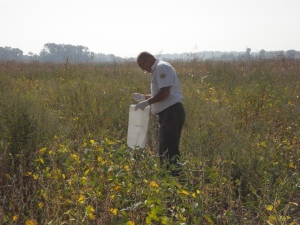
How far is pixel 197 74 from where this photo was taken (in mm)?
9547

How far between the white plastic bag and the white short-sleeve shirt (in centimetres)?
14

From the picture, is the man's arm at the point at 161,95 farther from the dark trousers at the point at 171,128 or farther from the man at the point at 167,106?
the dark trousers at the point at 171,128

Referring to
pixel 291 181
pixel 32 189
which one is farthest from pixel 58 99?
pixel 291 181

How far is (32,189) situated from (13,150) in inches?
27.8

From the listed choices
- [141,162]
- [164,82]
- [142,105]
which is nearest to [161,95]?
[164,82]

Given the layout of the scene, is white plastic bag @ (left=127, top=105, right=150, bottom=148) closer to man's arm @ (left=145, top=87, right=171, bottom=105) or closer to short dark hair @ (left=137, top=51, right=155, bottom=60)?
man's arm @ (left=145, top=87, right=171, bottom=105)

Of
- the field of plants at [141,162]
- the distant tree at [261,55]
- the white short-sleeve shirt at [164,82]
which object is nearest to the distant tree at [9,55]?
the field of plants at [141,162]

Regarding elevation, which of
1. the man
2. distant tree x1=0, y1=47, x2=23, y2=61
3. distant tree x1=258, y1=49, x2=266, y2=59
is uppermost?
distant tree x1=258, y1=49, x2=266, y2=59

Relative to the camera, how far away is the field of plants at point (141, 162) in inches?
84.2

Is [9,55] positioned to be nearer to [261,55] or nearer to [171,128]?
[261,55]

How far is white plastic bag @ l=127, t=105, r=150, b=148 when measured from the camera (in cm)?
361

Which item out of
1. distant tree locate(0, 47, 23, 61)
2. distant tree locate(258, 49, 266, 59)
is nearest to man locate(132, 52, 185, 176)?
distant tree locate(0, 47, 23, 61)

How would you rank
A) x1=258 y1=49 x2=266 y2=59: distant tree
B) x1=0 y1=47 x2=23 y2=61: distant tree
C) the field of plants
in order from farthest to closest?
x1=258 y1=49 x2=266 y2=59: distant tree, x1=0 y1=47 x2=23 y2=61: distant tree, the field of plants

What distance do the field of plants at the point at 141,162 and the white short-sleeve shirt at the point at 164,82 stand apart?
0.58m
